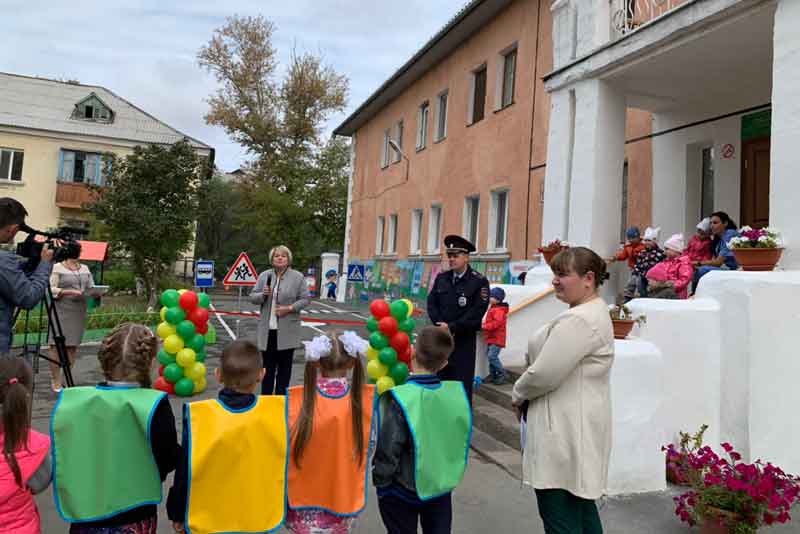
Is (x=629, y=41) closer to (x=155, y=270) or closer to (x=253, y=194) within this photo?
(x=155, y=270)

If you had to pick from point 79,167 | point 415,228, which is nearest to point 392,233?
point 415,228

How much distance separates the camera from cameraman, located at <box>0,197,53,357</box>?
3.65 m

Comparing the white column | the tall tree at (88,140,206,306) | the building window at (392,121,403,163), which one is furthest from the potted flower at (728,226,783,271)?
the tall tree at (88,140,206,306)

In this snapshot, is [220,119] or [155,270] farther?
[220,119]

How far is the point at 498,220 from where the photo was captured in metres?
14.4

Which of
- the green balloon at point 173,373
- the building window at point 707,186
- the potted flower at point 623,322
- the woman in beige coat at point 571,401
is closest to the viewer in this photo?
the woman in beige coat at point 571,401

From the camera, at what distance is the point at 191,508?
2523mm

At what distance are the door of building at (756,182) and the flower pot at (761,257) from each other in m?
3.86

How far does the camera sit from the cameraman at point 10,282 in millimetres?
3654

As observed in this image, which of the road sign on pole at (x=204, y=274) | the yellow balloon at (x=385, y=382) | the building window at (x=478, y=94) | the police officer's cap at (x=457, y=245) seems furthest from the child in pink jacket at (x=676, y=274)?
the road sign on pole at (x=204, y=274)

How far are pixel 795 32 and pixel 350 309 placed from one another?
18.9 m

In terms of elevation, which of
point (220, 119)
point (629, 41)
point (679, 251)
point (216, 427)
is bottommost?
point (216, 427)

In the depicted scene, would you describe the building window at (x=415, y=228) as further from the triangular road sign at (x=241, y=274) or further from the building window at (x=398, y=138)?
the triangular road sign at (x=241, y=274)

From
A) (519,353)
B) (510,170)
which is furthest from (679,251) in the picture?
(510,170)
